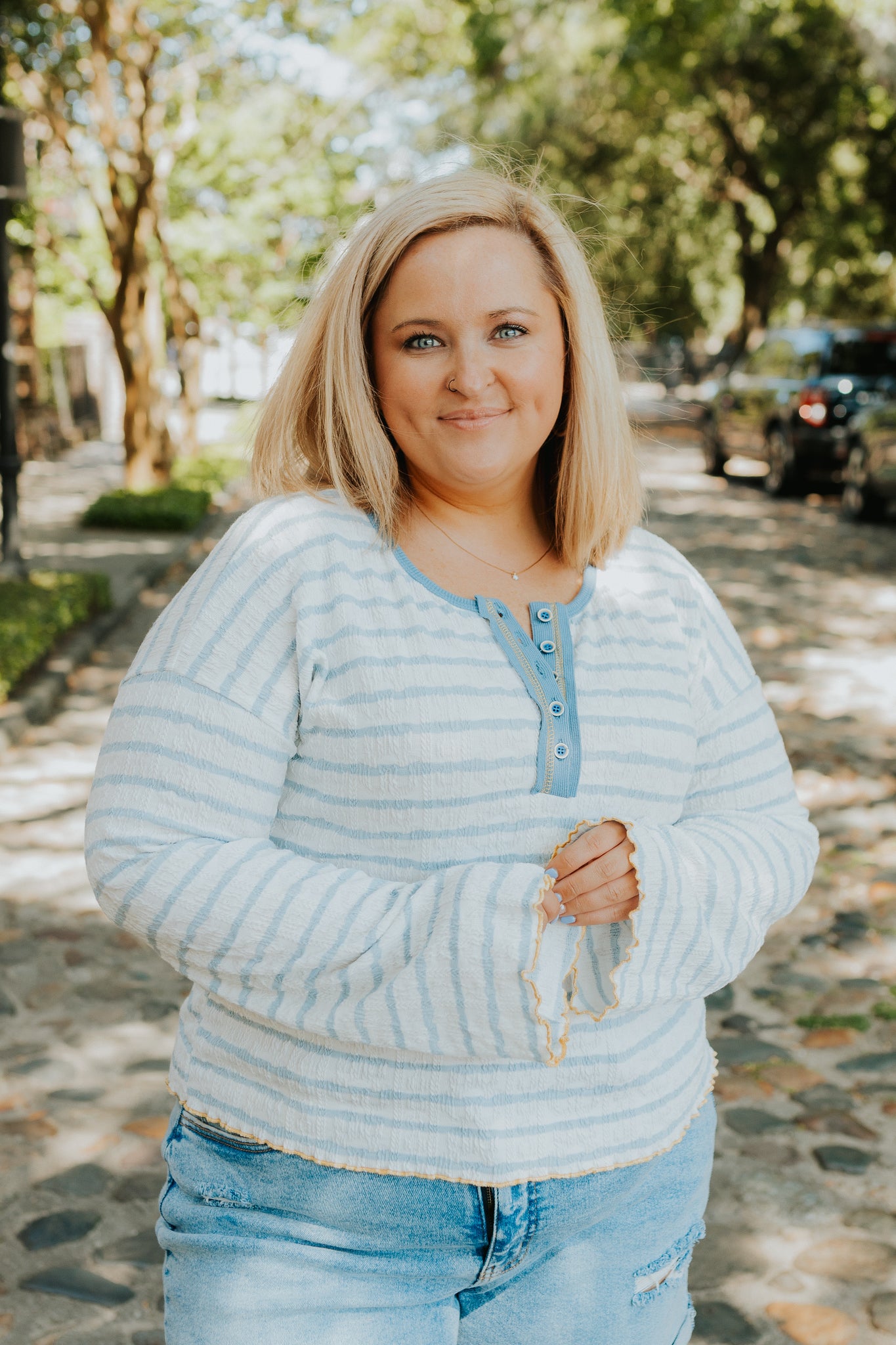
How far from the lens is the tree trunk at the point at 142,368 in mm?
15820

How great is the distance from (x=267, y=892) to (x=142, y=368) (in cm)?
1543

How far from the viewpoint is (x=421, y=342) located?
1854mm

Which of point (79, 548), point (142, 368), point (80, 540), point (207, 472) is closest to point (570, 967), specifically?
point (79, 548)

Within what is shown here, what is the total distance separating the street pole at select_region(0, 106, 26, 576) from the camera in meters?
10.3

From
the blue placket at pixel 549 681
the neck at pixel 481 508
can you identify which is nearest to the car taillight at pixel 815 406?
Result: the neck at pixel 481 508

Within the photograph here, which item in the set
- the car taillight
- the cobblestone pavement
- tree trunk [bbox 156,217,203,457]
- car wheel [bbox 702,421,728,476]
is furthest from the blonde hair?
tree trunk [bbox 156,217,203,457]

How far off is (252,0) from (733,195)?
2010cm

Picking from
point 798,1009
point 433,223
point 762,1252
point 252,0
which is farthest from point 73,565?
point 433,223

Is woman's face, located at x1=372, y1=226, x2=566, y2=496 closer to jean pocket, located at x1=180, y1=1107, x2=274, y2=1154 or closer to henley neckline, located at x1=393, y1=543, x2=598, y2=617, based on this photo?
henley neckline, located at x1=393, y1=543, x2=598, y2=617

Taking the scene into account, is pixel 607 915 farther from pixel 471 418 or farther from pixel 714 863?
pixel 471 418

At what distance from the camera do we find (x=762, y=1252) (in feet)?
10.5

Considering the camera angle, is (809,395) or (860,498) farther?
(809,395)

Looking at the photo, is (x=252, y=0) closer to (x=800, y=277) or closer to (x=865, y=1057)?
(x=865, y=1057)

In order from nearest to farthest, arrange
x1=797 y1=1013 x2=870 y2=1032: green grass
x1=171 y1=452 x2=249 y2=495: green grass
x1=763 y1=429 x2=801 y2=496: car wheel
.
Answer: x1=797 y1=1013 x2=870 y2=1032: green grass
x1=763 y1=429 x2=801 y2=496: car wheel
x1=171 y1=452 x2=249 y2=495: green grass
